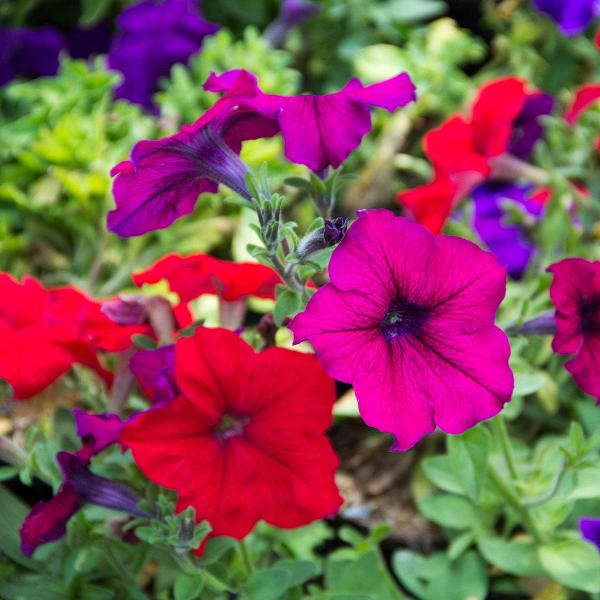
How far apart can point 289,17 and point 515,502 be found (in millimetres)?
1243

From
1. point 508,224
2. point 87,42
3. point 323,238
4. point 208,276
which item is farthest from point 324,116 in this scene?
point 87,42

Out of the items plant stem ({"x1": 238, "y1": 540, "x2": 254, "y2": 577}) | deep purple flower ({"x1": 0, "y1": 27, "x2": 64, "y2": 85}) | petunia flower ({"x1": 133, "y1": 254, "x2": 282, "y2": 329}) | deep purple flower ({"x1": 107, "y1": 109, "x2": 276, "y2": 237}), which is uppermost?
deep purple flower ({"x1": 107, "y1": 109, "x2": 276, "y2": 237})

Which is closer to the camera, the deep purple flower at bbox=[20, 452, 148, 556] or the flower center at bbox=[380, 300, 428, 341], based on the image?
the flower center at bbox=[380, 300, 428, 341]

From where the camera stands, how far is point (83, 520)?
976 millimetres

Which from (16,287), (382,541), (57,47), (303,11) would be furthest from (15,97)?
(382,541)

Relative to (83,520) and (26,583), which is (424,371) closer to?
(83,520)

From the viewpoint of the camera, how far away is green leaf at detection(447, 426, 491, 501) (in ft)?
3.05

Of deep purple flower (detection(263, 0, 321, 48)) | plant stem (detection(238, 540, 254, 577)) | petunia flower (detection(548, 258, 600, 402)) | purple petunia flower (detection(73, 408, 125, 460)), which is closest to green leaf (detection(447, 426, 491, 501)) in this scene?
petunia flower (detection(548, 258, 600, 402))

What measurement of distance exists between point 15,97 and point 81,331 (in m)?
0.89

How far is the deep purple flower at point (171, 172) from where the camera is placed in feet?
2.62

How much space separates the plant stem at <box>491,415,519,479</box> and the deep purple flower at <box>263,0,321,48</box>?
1172mm

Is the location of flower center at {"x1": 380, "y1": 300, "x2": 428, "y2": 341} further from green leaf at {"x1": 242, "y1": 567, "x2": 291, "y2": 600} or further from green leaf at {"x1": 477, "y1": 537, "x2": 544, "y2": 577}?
green leaf at {"x1": 477, "y1": 537, "x2": 544, "y2": 577}

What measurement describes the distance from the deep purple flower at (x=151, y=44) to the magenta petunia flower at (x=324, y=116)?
1.03 metres

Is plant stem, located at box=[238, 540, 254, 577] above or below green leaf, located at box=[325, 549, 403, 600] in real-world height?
above
